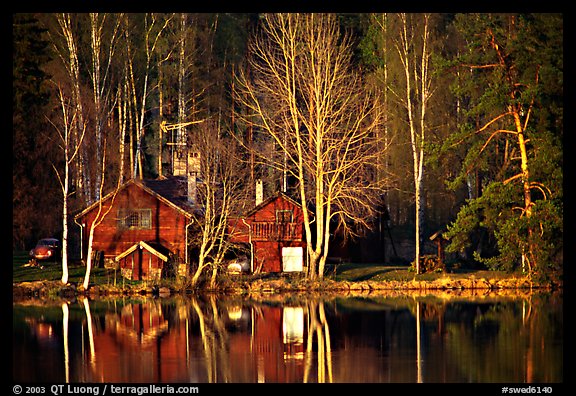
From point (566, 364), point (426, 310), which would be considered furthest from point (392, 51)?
point (566, 364)

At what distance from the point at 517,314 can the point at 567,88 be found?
11.0m

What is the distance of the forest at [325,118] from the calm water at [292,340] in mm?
7337

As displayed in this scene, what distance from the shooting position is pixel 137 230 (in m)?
68.4

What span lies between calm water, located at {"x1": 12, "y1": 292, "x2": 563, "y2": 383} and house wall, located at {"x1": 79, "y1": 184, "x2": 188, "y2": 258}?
13.8 metres

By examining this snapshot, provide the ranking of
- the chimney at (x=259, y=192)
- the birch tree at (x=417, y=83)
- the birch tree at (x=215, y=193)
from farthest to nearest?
the chimney at (x=259, y=192) < the birch tree at (x=417, y=83) < the birch tree at (x=215, y=193)

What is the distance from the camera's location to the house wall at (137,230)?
68.0 m

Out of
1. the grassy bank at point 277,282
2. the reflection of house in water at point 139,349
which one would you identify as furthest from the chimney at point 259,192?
the reflection of house in water at point 139,349

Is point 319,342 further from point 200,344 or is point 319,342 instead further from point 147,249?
point 147,249

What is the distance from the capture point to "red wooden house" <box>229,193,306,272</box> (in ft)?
227

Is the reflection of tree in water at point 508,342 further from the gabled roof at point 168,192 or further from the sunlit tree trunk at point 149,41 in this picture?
the sunlit tree trunk at point 149,41

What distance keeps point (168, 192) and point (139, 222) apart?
2.58 m

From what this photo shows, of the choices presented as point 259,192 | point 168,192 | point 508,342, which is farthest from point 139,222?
point 508,342

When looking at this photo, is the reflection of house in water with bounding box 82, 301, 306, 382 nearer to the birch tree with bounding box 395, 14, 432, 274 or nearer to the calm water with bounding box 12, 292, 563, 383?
the calm water with bounding box 12, 292, 563, 383
